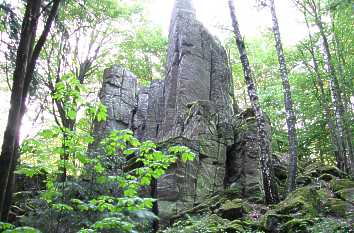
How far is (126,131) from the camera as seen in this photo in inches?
223

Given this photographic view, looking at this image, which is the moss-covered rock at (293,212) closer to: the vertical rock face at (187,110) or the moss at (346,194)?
the moss at (346,194)

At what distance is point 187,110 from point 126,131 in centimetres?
958

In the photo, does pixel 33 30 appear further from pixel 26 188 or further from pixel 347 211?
pixel 26 188

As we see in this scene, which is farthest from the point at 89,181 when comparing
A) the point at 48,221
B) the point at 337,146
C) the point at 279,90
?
the point at 279,90

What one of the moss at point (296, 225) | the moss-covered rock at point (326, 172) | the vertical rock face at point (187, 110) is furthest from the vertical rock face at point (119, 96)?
the moss at point (296, 225)

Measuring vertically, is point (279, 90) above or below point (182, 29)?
below

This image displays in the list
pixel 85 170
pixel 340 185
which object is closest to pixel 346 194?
pixel 340 185

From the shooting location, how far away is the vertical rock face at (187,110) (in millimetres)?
13336

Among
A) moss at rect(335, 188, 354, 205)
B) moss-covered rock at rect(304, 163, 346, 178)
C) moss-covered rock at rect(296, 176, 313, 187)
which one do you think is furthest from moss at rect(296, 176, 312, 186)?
moss at rect(335, 188, 354, 205)

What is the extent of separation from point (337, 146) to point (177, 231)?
361 inches

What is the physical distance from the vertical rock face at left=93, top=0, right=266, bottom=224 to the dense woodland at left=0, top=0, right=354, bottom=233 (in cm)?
91

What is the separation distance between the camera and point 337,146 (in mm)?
15688

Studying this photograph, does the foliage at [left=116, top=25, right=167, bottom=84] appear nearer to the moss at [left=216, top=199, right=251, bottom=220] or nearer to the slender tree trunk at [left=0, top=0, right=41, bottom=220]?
the moss at [left=216, top=199, right=251, bottom=220]

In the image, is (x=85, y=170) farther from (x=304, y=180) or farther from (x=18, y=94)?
(x=304, y=180)
